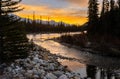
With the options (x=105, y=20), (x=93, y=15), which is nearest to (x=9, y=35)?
(x=105, y=20)

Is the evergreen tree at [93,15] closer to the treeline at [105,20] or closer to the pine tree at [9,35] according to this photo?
the treeline at [105,20]

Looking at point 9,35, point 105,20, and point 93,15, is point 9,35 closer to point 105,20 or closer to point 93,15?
point 105,20

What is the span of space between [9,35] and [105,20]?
151 feet

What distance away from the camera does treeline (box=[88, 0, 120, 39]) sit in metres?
60.1

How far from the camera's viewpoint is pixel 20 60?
21531 mm

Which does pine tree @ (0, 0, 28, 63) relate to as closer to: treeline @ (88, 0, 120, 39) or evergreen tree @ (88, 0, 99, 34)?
treeline @ (88, 0, 120, 39)

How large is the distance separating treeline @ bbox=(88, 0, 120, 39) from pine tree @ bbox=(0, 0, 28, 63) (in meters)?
39.3

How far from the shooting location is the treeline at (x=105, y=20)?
60.1 m

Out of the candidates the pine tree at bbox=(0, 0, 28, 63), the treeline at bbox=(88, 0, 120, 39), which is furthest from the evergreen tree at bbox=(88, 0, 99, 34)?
the pine tree at bbox=(0, 0, 28, 63)

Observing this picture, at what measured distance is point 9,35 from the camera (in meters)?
20.0

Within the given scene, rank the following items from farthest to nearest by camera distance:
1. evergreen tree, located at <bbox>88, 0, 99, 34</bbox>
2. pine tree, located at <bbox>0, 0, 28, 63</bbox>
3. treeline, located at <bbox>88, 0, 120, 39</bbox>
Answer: evergreen tree, located at <bbox>88, 0, 99, 34</bbox> → treeline, located at <bbox>88, 0, 120, 39</bbox> → pine tree, located at <bbox>0, 0, 28, 63</bbox>

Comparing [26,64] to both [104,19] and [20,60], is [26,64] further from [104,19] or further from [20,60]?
[104,19]

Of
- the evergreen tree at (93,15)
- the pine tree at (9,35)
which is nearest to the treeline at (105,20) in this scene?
the evergreen tree at (93,15)

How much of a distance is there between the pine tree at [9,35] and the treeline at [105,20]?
39.3 metres
